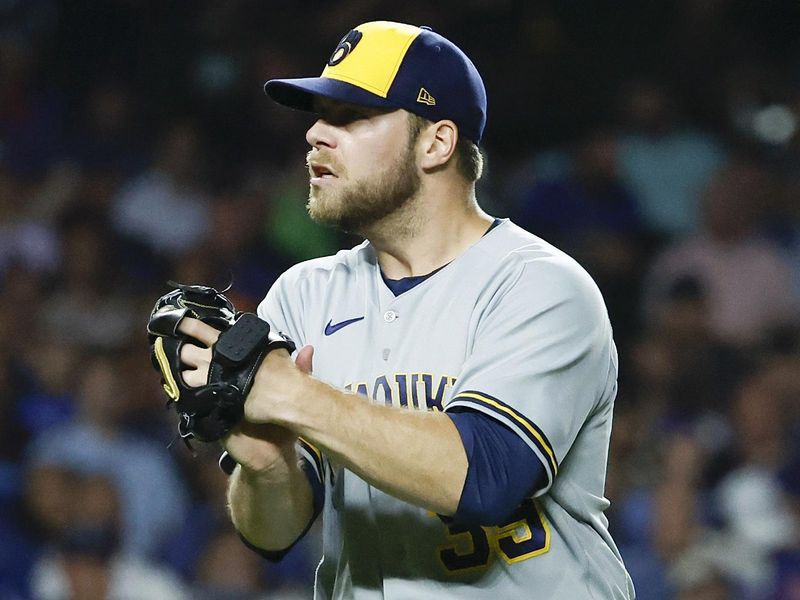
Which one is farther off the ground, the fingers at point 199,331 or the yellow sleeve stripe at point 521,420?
the fingers at point 199,331

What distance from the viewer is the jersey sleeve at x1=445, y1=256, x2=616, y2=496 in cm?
196

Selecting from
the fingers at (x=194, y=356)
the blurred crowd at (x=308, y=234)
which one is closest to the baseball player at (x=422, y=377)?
the fingers at (x=194, y=356)

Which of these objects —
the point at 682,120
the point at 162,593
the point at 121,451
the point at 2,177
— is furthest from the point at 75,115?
the point at 682,120

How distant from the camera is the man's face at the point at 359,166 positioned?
2.31 meters

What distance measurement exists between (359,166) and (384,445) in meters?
0.69

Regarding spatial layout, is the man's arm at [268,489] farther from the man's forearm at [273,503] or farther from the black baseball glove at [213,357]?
the black baseball glove at [213,357]

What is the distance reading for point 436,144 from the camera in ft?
7.91

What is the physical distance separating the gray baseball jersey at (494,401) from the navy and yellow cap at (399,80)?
0.30 metres

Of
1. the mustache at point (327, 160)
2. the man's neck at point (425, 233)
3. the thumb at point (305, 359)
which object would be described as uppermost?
the mustache at point (327, 160)

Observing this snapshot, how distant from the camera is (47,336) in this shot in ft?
16.8

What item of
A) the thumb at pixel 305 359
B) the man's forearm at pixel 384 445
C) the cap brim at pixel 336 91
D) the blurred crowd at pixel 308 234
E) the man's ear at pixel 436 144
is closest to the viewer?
the man's forearm at pixel 384 445

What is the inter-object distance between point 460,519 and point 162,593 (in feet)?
9.46

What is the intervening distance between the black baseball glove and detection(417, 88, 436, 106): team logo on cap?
0.64m

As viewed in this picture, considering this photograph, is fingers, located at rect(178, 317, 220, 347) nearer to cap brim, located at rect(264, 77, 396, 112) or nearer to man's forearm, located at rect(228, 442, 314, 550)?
man's forearm, located at rect(228, 442, 314, 550)
